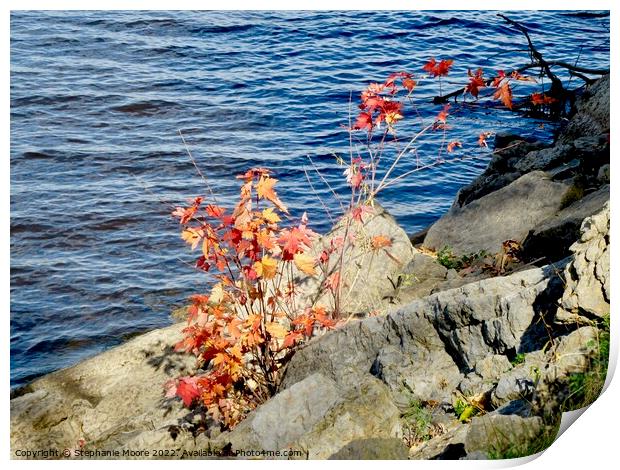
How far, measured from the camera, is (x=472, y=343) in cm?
478

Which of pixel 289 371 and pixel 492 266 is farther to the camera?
pixel 492 266

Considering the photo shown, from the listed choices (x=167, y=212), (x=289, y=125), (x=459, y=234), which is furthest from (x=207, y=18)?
(x=459, y=234)

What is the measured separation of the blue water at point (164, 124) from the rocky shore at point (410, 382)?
575 millimetres

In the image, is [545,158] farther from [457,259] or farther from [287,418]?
[287,418]

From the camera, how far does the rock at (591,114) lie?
6637 millimetres

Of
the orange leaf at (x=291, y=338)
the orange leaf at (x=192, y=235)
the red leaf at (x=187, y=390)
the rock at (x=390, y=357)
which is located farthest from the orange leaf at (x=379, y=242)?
the red leaf at (x=187, y=390)

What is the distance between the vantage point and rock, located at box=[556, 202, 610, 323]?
4.60 metres

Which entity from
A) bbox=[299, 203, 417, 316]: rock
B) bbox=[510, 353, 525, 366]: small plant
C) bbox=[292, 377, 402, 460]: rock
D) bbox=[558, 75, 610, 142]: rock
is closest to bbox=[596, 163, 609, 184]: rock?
bbox=[558, 75, 610, 142]: rock

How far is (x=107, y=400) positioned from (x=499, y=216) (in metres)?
3.37

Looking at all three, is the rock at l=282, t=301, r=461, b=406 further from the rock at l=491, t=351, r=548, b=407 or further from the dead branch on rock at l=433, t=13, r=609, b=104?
the dead branch on rock at l=433, t=13, r=609, b=104

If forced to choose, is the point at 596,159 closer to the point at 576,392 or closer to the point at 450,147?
the point at 450,147

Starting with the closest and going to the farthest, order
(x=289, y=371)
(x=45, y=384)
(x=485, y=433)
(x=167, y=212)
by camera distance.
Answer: (x=485, y=433) → (x=289, y=371) → (x=45, y=384) → (x=167, y=212)

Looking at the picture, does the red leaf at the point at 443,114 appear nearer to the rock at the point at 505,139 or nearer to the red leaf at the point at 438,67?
the red leaf at the point at 438,67

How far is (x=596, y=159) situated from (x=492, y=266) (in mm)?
1279
